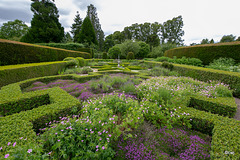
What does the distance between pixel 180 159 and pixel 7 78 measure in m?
6.35

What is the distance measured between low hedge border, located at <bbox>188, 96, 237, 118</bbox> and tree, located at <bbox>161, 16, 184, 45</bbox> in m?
39.8

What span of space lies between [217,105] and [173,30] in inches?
1658

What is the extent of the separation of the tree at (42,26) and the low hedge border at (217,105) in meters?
26.6

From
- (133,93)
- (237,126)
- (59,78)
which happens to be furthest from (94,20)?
(237,126)

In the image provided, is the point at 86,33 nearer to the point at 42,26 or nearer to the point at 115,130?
the point at 42,26

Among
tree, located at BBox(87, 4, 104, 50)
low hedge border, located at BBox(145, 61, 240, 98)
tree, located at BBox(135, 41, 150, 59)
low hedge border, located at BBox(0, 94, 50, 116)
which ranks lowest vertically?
low hedge border, located at BBox(0, 94, 50, 116)

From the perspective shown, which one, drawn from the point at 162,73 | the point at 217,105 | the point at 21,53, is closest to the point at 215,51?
the point at 162,73

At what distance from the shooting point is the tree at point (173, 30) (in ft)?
120

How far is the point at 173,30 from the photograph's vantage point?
37.3m

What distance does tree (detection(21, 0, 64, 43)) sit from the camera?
21.3 metres

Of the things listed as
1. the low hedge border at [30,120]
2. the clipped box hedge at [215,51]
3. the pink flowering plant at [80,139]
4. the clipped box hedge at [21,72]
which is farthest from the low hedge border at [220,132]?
the clipped box hedge at [215,51]

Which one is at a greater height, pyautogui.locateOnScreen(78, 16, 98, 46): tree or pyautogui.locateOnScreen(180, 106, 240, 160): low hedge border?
pyautogui.locateOnScreen(78, 16, 98, 46): tree

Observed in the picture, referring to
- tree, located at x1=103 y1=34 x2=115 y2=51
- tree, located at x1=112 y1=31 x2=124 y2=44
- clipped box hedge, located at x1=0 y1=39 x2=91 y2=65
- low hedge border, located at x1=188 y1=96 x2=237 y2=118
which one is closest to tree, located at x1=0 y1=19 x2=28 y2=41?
tree, located at x1=103 y1=34 x2=115 y2=51

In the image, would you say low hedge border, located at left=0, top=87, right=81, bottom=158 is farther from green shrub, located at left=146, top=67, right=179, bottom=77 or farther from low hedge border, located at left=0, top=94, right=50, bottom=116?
green shrub, located at left=146, top=67, right=179, bottom=77
